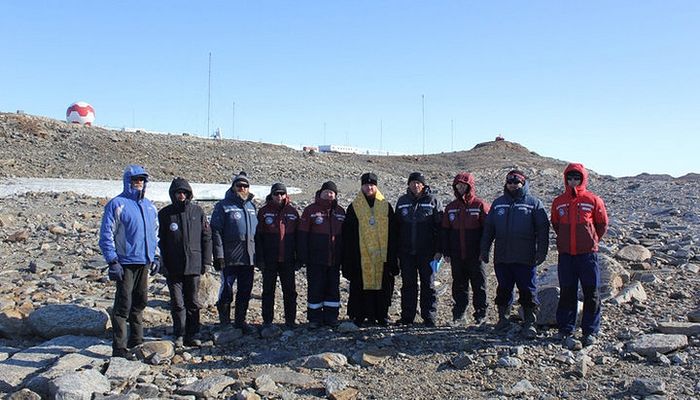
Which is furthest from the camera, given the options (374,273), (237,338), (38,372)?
(374,273)

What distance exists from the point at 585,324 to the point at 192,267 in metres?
4.04

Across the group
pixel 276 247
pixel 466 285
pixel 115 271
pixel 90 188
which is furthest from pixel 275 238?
pixel 90 188

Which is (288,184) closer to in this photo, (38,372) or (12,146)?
(12,146)

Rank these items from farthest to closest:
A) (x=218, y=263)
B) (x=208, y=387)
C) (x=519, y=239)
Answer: (x=218, y=263), (x=519, y=239), (x=208, y=387)

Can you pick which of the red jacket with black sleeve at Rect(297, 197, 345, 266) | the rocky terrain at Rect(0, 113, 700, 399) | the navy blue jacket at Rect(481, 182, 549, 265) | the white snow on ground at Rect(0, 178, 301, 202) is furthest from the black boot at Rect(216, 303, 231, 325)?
the white snow on ground at Rect(0, 178, 301, 202)

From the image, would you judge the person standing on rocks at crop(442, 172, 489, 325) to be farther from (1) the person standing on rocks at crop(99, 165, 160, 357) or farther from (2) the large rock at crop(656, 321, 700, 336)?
(1) the person standing on rocks at crop(99, 165, 160, 357)

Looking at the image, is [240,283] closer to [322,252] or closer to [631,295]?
[322,252]

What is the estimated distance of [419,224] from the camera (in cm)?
747

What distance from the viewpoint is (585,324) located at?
6.52 metres

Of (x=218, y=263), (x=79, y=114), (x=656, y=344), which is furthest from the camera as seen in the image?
(x=79, y=114)

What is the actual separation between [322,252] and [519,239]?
2205mm

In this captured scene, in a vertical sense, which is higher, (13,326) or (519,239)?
(519,239)

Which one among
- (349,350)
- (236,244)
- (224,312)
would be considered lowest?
(349,350)

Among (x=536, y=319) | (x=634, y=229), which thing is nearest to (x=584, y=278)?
(x=536, y=319)
